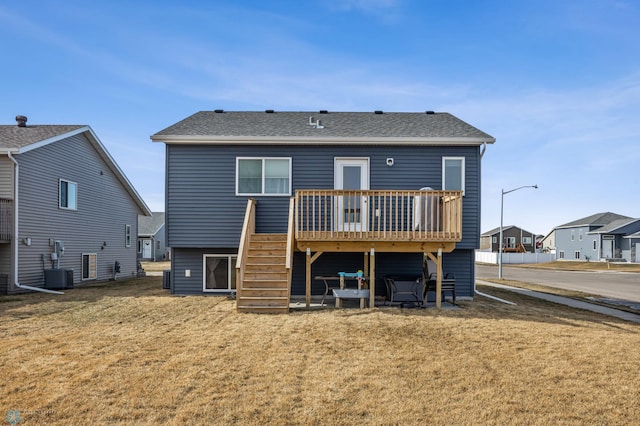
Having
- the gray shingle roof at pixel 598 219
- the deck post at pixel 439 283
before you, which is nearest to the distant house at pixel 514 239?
the gray shingle roof at pixel 598 219

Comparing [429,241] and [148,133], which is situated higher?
[148,133]

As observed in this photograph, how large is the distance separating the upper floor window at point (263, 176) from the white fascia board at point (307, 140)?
58 centimetres

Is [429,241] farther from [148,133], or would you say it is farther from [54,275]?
Result: [54,275]

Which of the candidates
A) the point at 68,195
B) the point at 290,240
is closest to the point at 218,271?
the point at 290,240

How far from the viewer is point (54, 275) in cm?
1391

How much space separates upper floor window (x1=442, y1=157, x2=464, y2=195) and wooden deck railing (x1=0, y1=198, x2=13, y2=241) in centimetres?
1373

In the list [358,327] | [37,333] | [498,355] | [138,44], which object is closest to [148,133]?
[138,44]

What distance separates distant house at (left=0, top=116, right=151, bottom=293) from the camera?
12.8 metres

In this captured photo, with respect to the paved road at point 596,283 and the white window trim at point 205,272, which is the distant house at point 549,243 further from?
the white window trim at point 205,272

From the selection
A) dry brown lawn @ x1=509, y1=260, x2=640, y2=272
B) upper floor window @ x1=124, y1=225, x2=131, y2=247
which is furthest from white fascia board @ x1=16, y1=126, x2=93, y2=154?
dry brown lawn @ x1=509, y1=260, x2=640, y2=272

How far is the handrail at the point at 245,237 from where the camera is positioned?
29.3 ft

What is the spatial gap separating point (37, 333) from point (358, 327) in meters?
5.79

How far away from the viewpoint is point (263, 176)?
1184 centimetres

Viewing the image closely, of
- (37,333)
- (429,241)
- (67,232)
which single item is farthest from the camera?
(67,232)
